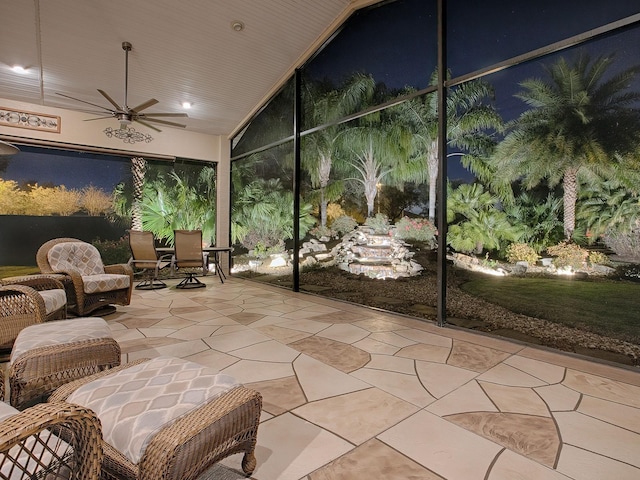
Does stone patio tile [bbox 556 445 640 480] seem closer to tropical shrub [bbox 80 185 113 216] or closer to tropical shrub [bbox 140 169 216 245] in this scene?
tropical shrub [bbox 140 169 216 245]

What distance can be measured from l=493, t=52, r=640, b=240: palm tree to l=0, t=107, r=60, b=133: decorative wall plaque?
7.13 meters

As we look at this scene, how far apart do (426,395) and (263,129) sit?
5.89m

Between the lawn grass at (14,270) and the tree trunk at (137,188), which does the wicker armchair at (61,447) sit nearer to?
the lawn grass at (14,270)

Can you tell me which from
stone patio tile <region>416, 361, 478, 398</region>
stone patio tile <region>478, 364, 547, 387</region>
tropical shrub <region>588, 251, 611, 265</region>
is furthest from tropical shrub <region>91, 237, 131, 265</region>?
tropical shrub <region>588, 251, 611, 265</region>

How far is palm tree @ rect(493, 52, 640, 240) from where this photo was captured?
2.59m

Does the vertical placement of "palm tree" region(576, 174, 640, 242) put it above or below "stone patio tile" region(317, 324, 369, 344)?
above

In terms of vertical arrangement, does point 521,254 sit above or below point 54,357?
above

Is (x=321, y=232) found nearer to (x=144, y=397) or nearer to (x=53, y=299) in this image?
(x=53, y=299)

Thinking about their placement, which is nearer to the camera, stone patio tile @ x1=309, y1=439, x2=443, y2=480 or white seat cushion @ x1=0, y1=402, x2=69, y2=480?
white seat cushion @ x1=0, y1=402, x2=69, y2=480

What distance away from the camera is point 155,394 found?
4.06 ft

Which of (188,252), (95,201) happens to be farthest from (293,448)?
(95,201)

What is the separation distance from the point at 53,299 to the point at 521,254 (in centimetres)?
423

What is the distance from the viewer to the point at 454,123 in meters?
3.60

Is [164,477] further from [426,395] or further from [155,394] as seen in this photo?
[426,395]
